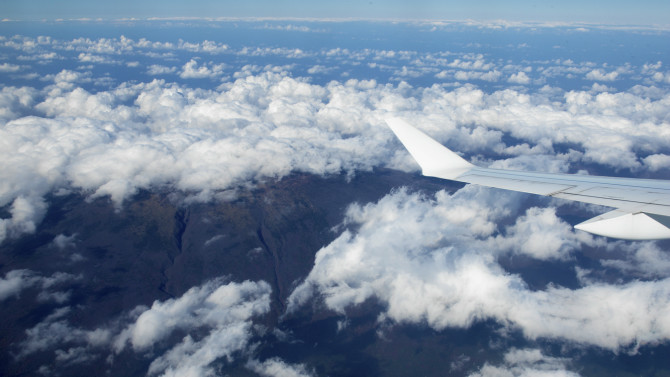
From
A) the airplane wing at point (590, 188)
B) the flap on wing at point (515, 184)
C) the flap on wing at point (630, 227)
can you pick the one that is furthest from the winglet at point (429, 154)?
the flap on wing at point (630, 227)

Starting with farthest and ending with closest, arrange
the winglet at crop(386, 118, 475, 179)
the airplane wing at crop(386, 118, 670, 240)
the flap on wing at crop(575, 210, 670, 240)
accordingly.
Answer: the winglet at crop(386, 118, 475, 179)
the airplane wing at crop(386, 118, 670, 240)
the flap on wing at crop(575, 210, 670, 240)

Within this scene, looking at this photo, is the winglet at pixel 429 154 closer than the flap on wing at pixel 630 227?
No

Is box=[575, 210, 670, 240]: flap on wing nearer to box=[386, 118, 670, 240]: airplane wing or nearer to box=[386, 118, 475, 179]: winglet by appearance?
box=[386, 118, 670, 240]: airplane wing

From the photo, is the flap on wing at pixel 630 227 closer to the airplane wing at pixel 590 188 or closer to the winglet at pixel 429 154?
the airplane wing at pixel 590 188

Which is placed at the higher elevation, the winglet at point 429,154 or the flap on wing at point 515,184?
the winglet at point 429,154

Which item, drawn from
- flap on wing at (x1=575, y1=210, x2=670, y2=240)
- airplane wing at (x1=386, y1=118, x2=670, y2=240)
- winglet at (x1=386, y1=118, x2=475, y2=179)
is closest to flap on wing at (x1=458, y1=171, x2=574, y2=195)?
airplane wing at (x1=386, y1=118, x2=670, y2=240)

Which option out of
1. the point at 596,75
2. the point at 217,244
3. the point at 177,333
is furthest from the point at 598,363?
the point at 596,75

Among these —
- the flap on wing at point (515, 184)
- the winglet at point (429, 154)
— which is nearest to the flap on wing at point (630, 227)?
the flap on wing at point (515, 184)

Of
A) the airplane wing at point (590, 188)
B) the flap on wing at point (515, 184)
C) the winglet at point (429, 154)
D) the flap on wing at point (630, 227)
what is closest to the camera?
the flap on wing at point (630, 227)

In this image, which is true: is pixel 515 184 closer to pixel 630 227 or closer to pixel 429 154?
pixel 429 154

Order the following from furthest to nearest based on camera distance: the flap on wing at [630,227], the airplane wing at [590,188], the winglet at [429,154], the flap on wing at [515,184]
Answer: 1. the winglet at [429,154]
2. the flap on wing at [515,184]
3. the airplane wing at [590,188]
4. the flap on wing at [630,227]

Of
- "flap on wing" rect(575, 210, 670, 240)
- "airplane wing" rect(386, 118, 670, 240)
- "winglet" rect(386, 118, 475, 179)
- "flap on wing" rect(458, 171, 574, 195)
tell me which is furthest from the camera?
"winglet" rect(386, 118, 475, 179)
